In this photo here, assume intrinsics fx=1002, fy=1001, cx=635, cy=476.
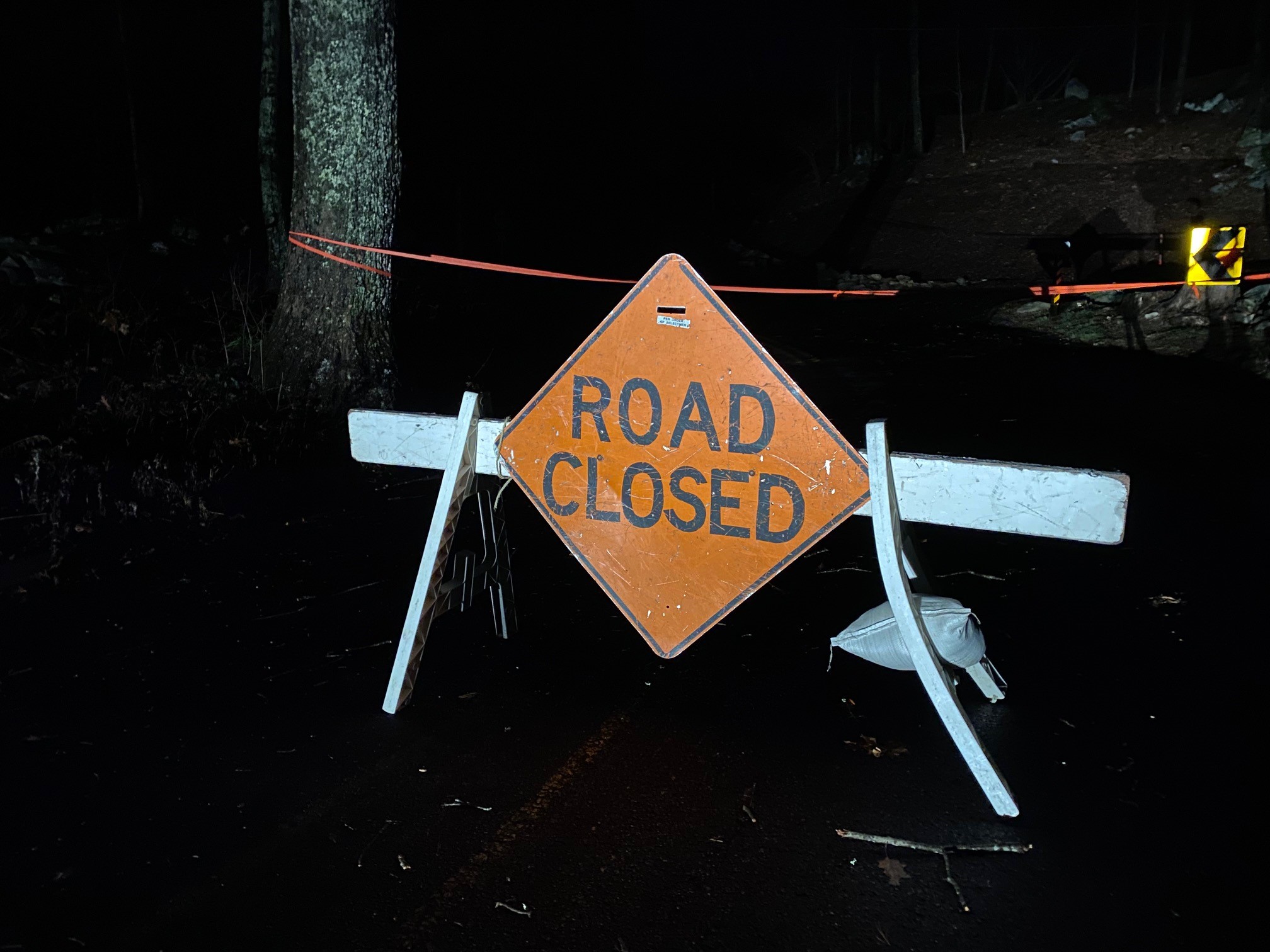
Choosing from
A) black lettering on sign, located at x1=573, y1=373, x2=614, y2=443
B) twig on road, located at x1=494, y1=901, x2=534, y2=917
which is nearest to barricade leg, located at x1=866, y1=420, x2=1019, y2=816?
black lettering on sign, located at x1=573, y1=373, x2=614, y2=443

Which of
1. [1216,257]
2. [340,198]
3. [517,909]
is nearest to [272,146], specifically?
[340,198]

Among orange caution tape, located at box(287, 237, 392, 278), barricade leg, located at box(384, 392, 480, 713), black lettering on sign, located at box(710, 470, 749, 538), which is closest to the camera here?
black lettering on sign, located at box(710, 470, 749, 538)

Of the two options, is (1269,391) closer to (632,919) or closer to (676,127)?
(632,919)

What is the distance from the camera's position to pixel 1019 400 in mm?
9195

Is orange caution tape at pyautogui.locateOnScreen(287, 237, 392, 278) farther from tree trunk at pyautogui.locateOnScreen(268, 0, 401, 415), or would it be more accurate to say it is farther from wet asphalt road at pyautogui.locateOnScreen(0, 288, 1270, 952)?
wet asphalt road at pyautogui.locateOnScreen(0, 288, 1270, 952)

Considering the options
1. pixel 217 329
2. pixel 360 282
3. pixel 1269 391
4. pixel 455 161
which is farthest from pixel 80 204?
pixel 1269 391

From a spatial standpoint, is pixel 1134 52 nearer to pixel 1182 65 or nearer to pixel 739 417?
pixel 1182 65

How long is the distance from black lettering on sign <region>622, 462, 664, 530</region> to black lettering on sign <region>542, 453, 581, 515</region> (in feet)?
0.61

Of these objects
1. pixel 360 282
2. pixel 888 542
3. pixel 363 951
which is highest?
pixel 360 282

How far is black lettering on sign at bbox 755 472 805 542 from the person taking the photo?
3311 millimetres

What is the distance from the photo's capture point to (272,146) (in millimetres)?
14789

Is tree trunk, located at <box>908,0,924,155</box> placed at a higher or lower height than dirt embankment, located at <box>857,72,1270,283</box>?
higher

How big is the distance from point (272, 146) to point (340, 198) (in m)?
8.32

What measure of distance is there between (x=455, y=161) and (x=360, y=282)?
74.4 feet
